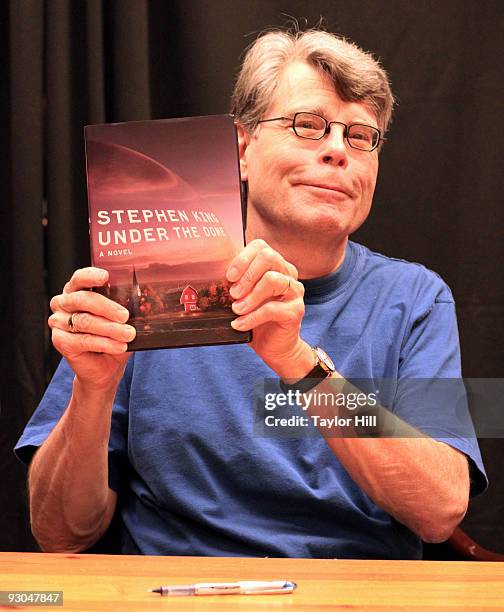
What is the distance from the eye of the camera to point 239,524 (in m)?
1.31

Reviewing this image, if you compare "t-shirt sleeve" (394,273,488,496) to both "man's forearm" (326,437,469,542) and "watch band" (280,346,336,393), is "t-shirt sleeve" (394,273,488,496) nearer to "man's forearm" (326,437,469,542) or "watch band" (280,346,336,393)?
"man's forearm" (326,437,469,542)

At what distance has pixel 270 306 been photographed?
1112 mm

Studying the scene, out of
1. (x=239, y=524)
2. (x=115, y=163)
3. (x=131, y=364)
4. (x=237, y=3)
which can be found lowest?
(x=239, y=524)

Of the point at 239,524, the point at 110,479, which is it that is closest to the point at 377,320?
the point at 239,524

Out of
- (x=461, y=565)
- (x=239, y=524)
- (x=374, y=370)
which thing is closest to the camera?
(x=461, y=565)

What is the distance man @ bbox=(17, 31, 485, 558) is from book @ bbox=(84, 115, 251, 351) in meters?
0.03

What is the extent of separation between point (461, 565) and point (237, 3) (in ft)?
4.56

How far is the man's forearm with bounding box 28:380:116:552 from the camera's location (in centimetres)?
127

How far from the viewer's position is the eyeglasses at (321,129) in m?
1.48

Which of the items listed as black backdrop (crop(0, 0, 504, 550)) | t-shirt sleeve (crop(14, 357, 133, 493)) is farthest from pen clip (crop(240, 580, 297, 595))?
black backdrop (crop(0, 0, 504, 550))

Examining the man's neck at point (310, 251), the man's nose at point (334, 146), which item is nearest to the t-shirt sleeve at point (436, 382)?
the man's neck at point (310, 251)

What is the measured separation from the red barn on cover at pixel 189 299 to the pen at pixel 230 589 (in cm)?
34

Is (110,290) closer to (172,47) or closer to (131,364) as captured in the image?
(131,364)

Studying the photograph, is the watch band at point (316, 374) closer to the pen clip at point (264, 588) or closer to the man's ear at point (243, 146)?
the pen clip at point (264, 588)
